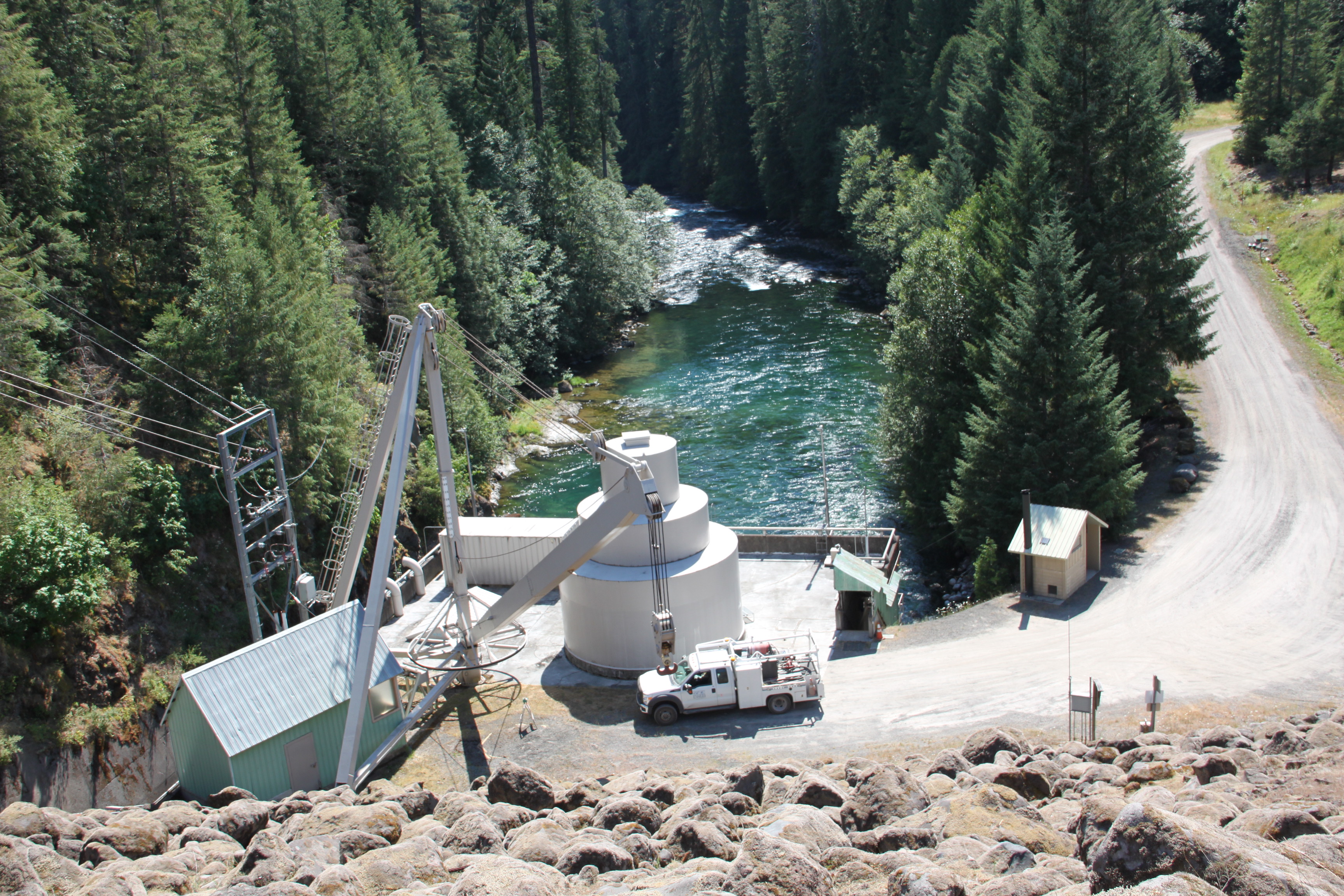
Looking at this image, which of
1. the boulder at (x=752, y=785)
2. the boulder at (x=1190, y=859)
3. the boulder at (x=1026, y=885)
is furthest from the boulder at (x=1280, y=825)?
the boulder at (x=752, y=785)

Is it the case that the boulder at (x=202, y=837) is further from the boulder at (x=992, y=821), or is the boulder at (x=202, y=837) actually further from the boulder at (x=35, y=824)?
the boulder at (x=992, y=821)

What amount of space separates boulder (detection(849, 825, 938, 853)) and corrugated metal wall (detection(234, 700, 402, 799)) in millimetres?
12802

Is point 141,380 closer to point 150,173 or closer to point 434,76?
point 150,173

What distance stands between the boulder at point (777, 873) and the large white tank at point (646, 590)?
13.9m

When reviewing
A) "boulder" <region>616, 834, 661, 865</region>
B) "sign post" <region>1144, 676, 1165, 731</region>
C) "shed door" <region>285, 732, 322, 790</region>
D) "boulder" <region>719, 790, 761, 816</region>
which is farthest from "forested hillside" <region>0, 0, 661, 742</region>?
"sign post" <region>1144, 676, 1165, 731</region>

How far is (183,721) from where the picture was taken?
66.3ft

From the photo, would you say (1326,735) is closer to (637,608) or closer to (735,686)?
(735,686)

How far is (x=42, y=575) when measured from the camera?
22188mm

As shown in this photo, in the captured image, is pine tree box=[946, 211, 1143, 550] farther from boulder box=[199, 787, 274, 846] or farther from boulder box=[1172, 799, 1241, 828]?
boulder box=[199, 787, 274, 846]

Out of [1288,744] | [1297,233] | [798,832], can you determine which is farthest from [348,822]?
[1297,233]

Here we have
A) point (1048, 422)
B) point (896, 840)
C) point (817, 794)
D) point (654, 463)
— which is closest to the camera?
point (896, 840)

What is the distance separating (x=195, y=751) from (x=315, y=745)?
91.7 inches

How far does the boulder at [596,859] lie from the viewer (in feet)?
41.2

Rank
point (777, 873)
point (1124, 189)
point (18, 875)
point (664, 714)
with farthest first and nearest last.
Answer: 1. point (1124, 189)
2. point (664, 714)
3. point (18, 875)
4. point (777, 873)
